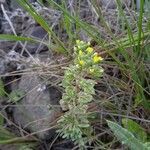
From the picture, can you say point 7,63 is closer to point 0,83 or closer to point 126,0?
point 0,83

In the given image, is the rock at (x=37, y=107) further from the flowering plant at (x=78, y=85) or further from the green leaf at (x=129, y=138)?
the green leaf at (x=129, y=138)

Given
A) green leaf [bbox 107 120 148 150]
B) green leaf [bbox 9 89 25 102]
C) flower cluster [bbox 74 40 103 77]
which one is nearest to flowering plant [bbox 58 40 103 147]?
flower cluster [bbox 74 40 103 77]

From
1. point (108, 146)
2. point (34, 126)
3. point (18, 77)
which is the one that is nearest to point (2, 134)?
point (34, 126)

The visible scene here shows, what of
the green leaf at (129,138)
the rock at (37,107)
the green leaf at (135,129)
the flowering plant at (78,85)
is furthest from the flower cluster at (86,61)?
the rock at (37,107)

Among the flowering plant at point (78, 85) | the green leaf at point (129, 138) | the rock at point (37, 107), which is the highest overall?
the flowering plant at point (78, 85)

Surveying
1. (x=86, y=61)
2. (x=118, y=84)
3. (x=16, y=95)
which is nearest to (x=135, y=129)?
(x=118, y=84)

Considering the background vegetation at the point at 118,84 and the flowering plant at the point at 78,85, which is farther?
the background vegetation at the point at 118,84

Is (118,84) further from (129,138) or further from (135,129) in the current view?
(129,138)
